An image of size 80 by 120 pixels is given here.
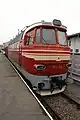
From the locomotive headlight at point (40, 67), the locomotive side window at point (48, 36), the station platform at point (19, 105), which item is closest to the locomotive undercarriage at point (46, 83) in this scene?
the locomotive headlight at point (40, 67)

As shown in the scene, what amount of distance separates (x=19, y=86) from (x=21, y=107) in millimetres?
2886

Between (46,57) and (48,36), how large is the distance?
1135mm

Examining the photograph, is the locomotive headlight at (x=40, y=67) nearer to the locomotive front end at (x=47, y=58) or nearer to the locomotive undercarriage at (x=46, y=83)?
the locomotive front end at (x=47, y=58)

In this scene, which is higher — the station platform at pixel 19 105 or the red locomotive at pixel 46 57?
the red locomotive at pixel 46 57

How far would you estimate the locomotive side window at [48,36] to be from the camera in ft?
30.5

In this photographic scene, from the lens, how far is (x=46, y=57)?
8703 millimetres

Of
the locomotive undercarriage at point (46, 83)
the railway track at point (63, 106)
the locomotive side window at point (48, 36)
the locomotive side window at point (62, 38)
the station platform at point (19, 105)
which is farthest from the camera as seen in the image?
the locomotive side window at point (62, 38)

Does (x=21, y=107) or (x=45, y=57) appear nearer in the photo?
(x=21, y=107)

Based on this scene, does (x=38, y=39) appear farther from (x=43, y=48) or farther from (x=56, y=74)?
(x=56, y=74)

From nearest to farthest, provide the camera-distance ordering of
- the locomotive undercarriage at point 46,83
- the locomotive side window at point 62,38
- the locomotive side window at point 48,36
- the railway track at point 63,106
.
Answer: the railway track at point 63,106
the locomotive undercarriage at point 46,83
the locomotive side window at point 48,36
the locomotive side window at point 62,38

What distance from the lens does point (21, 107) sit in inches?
243

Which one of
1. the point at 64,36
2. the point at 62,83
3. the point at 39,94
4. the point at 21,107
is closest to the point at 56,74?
the point at 62,83

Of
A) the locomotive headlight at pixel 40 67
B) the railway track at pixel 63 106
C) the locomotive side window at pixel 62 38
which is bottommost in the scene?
the railway track at pixel 63 106

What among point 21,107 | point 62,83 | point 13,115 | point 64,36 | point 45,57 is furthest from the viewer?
point 64,36
